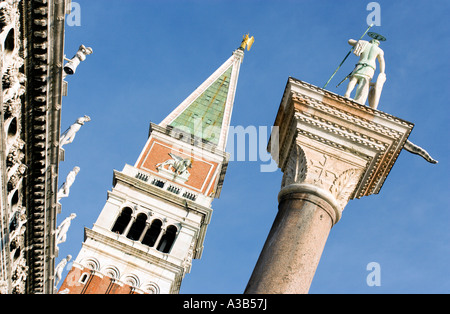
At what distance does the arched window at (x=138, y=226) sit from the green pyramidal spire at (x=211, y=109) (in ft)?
30.3

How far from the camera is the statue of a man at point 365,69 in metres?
7.02

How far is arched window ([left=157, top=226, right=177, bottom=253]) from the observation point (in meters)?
42.0

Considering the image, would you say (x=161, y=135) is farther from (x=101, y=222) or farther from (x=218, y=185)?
(x=101, y=222)

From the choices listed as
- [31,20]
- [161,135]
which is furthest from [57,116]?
[161,135]

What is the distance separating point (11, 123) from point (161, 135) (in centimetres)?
2675

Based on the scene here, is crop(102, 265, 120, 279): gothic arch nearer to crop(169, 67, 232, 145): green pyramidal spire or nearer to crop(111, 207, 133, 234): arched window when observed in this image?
crop(111, 207, 133, 234): arched window

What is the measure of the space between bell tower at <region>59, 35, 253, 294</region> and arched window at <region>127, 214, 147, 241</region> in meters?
0.07

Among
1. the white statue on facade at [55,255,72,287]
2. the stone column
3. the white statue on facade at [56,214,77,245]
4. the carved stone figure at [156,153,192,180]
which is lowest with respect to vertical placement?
the stone column

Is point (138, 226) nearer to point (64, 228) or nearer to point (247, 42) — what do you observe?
point (64, 228)

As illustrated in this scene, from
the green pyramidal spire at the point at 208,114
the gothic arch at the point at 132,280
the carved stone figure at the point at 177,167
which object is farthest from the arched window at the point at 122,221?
the green pyramidal spire at the point at 208,114

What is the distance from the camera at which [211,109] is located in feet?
179

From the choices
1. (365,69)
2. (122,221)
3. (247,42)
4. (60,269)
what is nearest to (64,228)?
(60,269)

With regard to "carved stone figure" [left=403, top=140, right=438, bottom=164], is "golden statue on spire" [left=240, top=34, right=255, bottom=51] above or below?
above

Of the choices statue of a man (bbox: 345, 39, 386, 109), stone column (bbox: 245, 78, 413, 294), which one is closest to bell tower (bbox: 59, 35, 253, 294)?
statue of a man (bbox: 345, 39, 386, 109)
